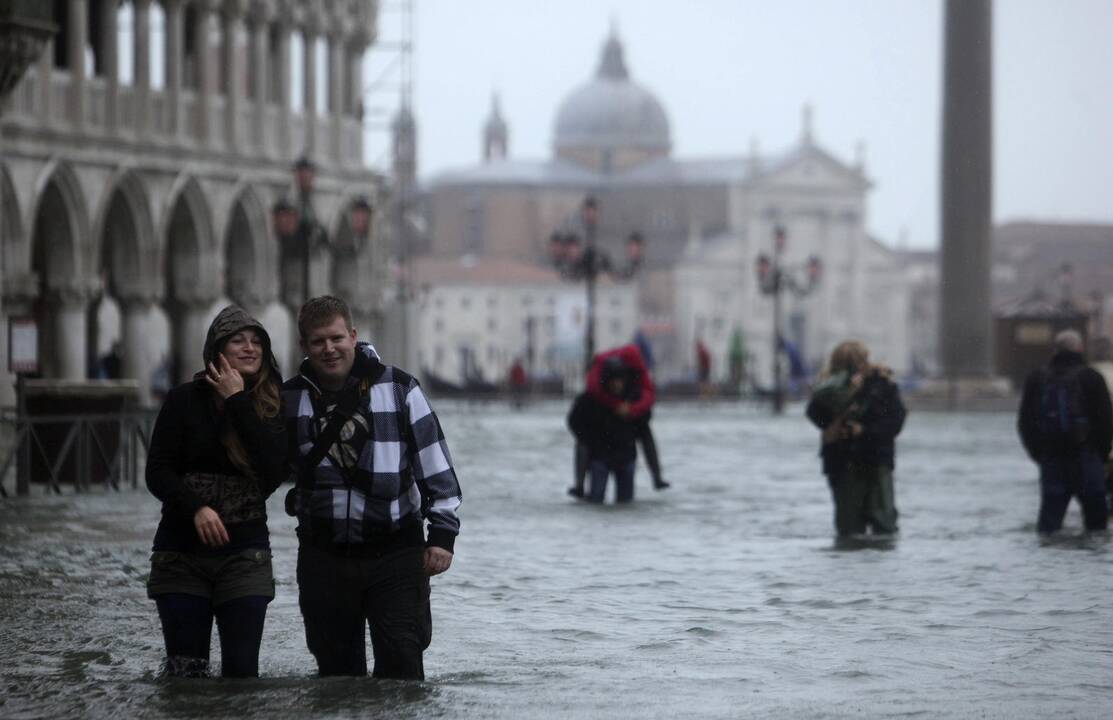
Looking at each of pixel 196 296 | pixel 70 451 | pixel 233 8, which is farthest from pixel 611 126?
pixel 70 451

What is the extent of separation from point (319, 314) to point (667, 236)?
6075 inches

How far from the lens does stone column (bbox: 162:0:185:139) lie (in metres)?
43.5

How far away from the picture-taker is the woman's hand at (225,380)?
8195 millimetres

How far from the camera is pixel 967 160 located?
53406 mm

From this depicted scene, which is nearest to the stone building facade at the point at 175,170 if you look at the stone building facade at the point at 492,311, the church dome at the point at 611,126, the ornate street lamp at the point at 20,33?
the ornate street lamp at the point at 20,33

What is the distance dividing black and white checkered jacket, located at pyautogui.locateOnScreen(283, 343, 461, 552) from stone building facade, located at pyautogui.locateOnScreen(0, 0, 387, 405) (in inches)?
1101

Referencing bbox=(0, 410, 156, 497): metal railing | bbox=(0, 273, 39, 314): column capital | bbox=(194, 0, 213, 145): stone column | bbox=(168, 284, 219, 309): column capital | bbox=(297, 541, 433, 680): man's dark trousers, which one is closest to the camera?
bbox=(297, 541, 433, 680): man's dark trousers

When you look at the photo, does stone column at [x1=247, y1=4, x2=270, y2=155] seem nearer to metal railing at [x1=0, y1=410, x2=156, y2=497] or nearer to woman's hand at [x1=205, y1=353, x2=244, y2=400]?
metal railing at [x1=0, y1=410, x2=156, y2=497]

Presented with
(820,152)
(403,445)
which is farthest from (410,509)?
(820,152)

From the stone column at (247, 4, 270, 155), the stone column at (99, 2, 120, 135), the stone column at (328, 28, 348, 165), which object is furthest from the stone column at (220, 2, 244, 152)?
the stone column at (99, 2, 120, 135)

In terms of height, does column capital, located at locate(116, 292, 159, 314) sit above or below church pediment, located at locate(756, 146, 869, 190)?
below

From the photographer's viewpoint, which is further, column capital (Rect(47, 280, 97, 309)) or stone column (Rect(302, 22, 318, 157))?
stone column (Rect(302, 22, 318, 157))

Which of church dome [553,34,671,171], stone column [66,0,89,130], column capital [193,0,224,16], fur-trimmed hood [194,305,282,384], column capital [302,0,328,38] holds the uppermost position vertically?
church dome [553,34,671,171]

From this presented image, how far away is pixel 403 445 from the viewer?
8.45 m
